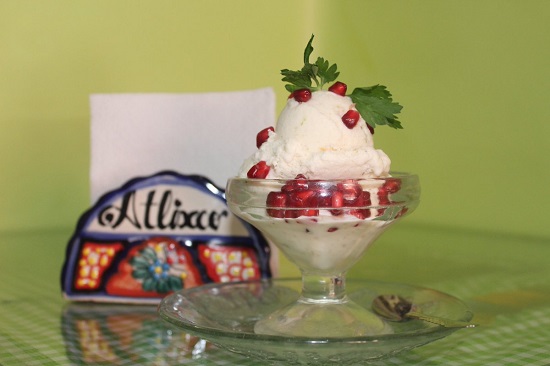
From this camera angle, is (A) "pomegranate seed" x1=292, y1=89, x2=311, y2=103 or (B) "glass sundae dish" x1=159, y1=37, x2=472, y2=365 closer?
(B) "glass sundae dish" x1=159, y1=37, x2=472, y2=365

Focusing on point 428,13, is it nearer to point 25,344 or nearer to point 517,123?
point 517,123

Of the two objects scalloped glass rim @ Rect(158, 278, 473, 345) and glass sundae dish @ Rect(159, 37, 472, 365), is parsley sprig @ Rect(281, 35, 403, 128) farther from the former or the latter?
scalloped glass rim @ Rect(158, 278, 473, 345)

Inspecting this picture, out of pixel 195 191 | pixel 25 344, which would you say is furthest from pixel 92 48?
pixel 25 344

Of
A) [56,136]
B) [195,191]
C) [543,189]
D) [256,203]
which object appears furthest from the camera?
[56,136]

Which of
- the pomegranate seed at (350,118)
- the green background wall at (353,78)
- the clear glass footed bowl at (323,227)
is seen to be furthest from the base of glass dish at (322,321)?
the green background wall at (353,78)

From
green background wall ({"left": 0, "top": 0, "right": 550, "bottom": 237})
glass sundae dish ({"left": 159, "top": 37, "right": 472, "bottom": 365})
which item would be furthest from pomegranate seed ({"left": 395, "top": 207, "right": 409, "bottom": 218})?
green background wall ({"left": 0, "top": 0, "right": 550, "bottom": 237})

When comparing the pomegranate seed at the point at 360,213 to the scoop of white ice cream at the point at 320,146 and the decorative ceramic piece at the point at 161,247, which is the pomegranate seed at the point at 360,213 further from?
the decorative ceramic piece at the point at 161,247

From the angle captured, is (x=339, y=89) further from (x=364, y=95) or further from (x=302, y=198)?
(x=302, y=198)
